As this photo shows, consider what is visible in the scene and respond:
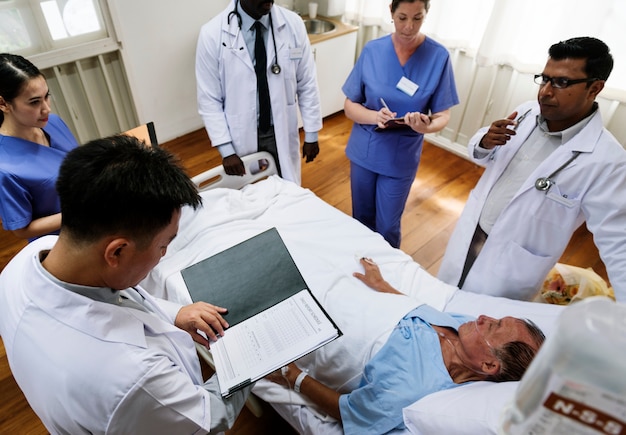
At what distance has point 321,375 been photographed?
131cm

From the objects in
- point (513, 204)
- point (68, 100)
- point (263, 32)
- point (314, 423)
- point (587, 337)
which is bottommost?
point (314, 423)

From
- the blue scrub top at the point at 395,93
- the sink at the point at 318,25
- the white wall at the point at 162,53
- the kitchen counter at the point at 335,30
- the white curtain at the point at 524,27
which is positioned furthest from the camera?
the sink at the point at 318,25

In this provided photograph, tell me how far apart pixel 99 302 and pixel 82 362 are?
0.11 m

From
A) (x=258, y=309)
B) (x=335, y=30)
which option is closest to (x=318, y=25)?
(x=335, y=30)

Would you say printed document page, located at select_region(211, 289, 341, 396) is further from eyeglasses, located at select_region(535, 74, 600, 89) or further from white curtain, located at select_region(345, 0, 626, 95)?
white curtain, located at select_region(345, 0, 626, 95)

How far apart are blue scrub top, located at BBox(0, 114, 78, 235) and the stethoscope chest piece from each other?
1609 millimetres

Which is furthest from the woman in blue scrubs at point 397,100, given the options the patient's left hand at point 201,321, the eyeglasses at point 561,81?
the patient's left hand at point 201,321

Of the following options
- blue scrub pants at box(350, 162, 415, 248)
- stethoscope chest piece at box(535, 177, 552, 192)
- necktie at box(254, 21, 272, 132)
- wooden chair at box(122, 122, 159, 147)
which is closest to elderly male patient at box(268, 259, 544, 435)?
stethoscope chest piece at box(535, 177, 552, 192)

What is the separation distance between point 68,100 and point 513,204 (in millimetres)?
2947

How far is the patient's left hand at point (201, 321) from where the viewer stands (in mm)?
1056

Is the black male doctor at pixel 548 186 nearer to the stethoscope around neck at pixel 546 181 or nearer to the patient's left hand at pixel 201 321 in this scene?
the stethoscope around neck at pixel 546 181

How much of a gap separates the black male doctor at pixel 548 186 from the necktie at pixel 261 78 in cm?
104

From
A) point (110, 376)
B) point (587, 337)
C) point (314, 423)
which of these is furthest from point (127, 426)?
point (587, 337)

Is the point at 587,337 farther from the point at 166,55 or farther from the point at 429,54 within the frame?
the point at 166,55
